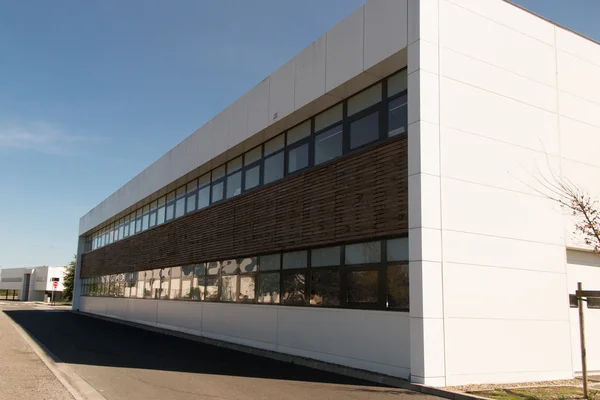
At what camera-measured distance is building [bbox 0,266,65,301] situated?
306 ft

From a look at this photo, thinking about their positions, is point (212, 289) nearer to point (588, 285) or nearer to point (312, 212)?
point (312, 212)

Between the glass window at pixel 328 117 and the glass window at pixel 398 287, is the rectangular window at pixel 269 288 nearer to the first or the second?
the glass window at pixel 328 117

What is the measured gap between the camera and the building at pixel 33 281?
9319 cm

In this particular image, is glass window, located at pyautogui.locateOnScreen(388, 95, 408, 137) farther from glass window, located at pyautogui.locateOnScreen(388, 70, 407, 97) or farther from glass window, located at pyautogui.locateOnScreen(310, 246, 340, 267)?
glass window, located at pyautogui.locateOnScreen(310, 246, 340, 267)

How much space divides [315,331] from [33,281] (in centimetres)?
9893

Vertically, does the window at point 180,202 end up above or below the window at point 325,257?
above

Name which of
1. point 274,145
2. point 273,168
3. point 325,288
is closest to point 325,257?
point 325,288

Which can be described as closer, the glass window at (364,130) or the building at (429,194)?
the building at (429,194)

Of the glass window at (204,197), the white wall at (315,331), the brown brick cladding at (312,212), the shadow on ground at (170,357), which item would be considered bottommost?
the shadow on ground at (170,357)

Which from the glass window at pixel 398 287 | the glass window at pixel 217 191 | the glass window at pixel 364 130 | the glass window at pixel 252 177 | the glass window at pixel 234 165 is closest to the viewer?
the glass window at pixel 398 287

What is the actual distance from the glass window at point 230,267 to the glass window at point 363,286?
6694 mm

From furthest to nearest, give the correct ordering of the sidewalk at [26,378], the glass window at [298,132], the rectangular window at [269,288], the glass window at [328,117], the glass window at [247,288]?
the glass window at [247,288] → the rectangular window at [269,288] → the glass window at [298,132] → the glass window at [328,117] → the sidewalk at [26,378]

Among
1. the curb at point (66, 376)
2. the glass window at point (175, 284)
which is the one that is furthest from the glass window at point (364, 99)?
the glass window at point (175, 284)

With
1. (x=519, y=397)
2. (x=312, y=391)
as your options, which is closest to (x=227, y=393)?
(x=312, y=391)
